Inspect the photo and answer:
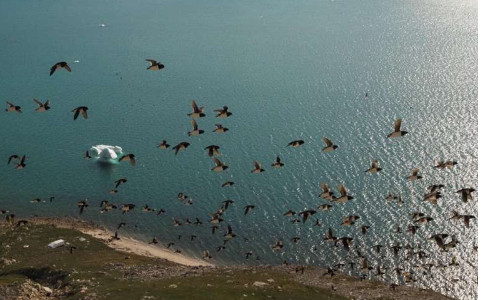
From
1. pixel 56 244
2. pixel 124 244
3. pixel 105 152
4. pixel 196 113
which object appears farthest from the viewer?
pixel 105 152

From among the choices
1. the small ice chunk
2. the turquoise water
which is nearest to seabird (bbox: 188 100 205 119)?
the small ice chunk

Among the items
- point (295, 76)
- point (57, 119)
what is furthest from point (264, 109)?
point (57, 119)

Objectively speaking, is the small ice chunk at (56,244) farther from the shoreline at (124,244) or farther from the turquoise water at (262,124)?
the turquoise water at (262,124)

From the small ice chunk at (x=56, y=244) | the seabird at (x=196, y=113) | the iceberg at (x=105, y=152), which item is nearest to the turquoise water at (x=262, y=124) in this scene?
the iceberg at (x=105, y=152)

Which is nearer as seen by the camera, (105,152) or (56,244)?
(56,244)

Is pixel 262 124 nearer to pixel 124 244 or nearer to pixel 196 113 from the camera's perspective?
pixel 124 244

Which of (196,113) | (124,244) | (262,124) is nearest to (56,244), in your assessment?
(124,244)

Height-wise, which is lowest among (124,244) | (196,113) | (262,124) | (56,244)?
(56,244)
